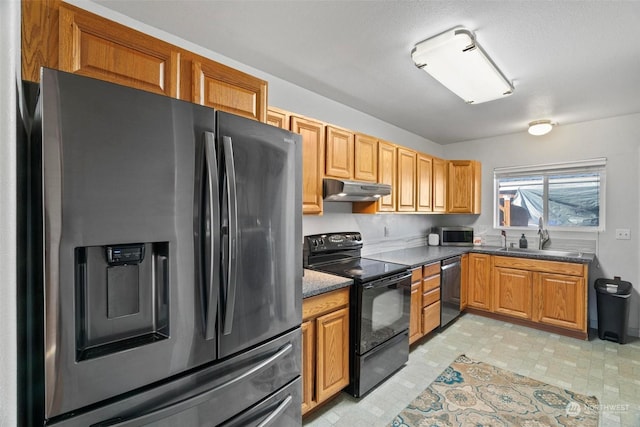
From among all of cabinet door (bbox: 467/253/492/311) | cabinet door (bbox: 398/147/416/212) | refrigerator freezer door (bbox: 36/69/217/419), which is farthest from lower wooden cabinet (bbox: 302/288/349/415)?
cabinet door (bbox: 467/253/492/311)

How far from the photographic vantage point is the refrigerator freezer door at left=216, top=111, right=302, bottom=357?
1160 mm

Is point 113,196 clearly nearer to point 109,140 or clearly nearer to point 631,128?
point 109,140

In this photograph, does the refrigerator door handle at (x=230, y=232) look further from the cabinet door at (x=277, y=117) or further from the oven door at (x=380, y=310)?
the oven door at (x=380, y=310)

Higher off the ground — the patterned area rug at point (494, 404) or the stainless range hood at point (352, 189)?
the stainless range hood at point (352, 189)

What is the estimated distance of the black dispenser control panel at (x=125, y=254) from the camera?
0.94 meters

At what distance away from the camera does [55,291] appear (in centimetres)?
82

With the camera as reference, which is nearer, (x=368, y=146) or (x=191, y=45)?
(x=191, y=45)

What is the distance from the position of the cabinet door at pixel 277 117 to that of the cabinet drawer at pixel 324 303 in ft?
3.93

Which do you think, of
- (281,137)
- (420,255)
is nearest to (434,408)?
(420,255)

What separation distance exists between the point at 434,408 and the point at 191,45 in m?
3.02

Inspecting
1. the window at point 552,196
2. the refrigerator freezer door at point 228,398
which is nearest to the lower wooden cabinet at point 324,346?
the refrigerator freezer door at point 228,398

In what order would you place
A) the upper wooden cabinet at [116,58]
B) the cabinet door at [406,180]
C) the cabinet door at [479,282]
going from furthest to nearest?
the cabinet door at [479,282]
the cabinet door at [406,180]
the upper wooden cabinet at [116,58]

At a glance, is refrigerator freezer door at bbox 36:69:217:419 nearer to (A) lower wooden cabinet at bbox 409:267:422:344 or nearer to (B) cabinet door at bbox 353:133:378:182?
(B) cabinet door at bbox 353:133:378:182

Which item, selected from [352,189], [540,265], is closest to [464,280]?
[540,265]
